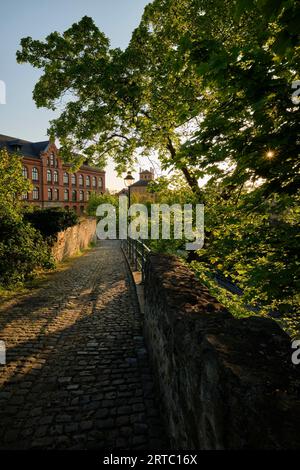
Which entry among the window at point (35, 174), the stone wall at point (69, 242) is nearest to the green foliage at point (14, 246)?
the stone wall at point (69, 242)

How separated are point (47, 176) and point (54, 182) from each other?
221 cm

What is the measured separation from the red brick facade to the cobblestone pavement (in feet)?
146

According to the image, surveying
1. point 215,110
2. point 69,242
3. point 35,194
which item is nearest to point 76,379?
point 215,110

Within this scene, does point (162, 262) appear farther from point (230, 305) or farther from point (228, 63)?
point (228, 63)

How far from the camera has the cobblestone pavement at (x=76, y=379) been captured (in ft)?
10.3

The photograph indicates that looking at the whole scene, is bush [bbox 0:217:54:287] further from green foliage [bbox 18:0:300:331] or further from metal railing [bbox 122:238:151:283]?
green foliage [bbox 18:0:300:331]

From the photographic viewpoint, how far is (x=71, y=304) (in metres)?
8.16

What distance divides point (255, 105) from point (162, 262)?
12.5 feet

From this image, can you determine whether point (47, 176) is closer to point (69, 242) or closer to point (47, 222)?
point (69, 242)

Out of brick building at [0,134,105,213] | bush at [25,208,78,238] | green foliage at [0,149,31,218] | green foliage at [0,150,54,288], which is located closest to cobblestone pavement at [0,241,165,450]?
green foliage at [0,150,54,288]

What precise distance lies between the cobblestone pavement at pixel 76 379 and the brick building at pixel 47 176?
45.5m

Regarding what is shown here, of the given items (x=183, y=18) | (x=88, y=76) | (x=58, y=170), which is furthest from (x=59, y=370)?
(x=58, y=170)
